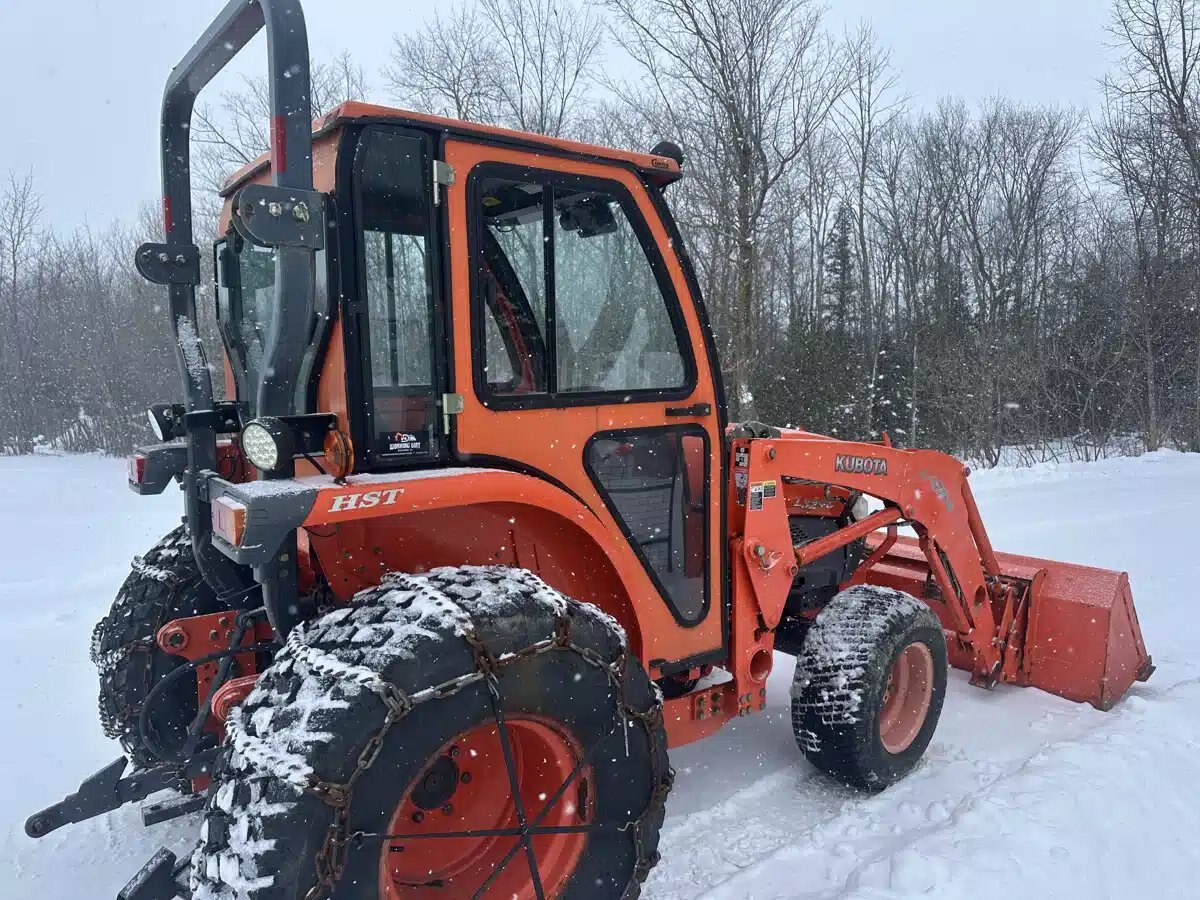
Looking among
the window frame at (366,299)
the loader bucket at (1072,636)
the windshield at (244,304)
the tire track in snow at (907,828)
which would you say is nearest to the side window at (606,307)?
the window frame at (366,299)

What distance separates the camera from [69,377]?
23.1 metres

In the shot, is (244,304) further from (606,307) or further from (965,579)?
(965,579)

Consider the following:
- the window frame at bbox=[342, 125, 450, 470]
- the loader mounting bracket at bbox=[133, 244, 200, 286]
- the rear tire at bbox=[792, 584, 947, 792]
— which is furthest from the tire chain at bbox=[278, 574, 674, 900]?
the loader mounting bracket at bbox=[133, 244, 200, 286]

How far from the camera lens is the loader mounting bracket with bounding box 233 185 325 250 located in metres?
1.97

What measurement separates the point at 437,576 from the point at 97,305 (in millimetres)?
26516

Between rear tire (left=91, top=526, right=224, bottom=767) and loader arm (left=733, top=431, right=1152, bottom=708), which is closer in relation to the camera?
rear tire (left=91, top=526, right=224, bottom=767)

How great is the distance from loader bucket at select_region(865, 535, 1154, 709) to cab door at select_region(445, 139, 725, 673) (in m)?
2.17

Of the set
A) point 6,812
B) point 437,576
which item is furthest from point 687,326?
point 6,812

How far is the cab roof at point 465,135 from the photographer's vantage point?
2322mm

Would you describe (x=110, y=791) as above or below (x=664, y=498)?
below

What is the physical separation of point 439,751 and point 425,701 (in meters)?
0.16

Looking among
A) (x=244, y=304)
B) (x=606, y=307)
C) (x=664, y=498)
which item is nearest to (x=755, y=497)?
(x=664, y=498)

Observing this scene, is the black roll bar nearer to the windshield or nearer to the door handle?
the windshield

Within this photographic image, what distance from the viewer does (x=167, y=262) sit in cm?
293
